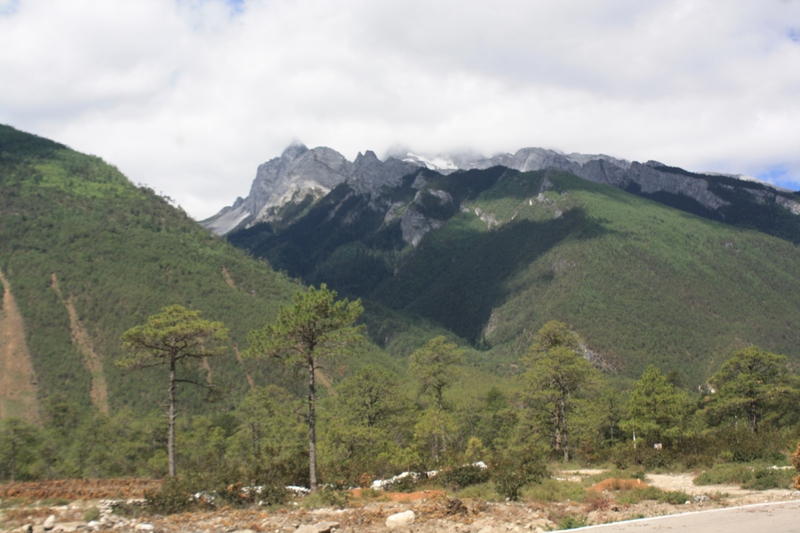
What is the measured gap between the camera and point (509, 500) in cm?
2411

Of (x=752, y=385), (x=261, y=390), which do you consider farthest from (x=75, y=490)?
(x=752, y=385)

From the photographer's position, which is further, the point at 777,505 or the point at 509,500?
the point at 509,500

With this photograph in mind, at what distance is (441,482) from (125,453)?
49.6 metres

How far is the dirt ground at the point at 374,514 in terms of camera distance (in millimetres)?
19125

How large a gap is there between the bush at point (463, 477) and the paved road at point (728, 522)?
11630mm

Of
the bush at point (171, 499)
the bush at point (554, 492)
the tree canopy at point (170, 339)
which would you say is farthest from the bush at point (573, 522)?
the tree canopy at point (170, 339)

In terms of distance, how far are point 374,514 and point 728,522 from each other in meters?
11.2

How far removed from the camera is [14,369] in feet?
365

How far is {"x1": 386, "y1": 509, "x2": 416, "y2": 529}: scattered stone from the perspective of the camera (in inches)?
767

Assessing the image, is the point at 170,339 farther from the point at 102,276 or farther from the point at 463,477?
the point at 102,276

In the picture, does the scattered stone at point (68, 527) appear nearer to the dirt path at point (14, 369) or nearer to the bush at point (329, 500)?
the bush at point (329, 500)

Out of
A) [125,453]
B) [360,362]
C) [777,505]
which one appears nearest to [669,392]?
[777,505]

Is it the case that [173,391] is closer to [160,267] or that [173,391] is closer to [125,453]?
[125,453]

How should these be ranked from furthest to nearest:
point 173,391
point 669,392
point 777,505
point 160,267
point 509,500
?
point 160,267 < point 669,392 < point 173,391 < point 509,500 < point 777,505
